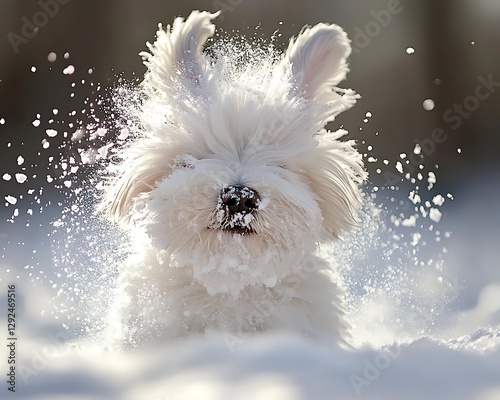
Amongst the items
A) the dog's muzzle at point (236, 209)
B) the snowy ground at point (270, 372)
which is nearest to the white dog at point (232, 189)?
the dog's muzzle at point (236, 209)

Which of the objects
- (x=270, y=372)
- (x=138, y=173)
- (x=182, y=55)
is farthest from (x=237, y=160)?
(x=270, y=372)

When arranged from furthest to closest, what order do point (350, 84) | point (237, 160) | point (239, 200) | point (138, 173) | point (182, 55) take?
point (350, 84), point (182, 55), point (138, 173), point (237, 160), point (239, 200)

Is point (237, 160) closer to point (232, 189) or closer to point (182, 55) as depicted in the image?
point (232, 189)

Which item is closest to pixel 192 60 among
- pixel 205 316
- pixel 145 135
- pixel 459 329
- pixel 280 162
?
pixel 145 135

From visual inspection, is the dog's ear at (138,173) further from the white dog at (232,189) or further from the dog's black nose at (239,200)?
the dog's black nose at (239,200)

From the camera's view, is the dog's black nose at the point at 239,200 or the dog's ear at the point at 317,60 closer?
the dog's black nose at the point at 239,200

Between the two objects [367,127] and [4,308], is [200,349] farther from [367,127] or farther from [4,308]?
[367,127]

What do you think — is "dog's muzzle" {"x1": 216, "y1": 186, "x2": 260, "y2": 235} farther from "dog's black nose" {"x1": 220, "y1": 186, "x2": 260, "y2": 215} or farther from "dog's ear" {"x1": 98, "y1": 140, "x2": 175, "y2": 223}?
"dog's ear" {"x1": 98, "y1": 140, "x2": 175, "y2": 223}
